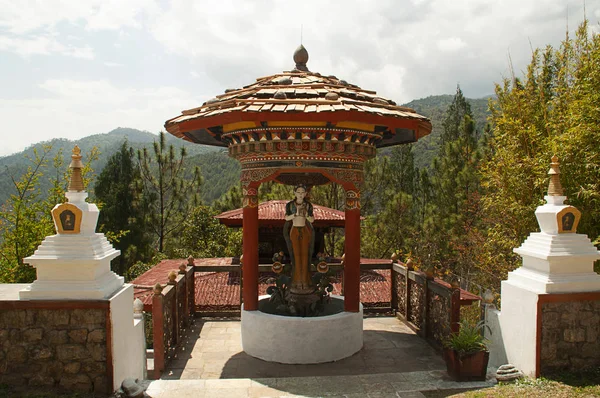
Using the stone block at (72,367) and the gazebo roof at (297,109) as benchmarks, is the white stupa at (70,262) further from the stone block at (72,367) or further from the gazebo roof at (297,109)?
the gazebo roof at (297,109)

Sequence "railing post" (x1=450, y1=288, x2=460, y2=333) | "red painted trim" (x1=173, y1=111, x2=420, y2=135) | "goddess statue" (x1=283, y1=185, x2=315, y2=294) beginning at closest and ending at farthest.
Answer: "red painted trim" (x1=173, y1=111, x2=420, y2=135) < "railing post" (x1=450, y1=288, x2=460, y2=333) < "goddess statue" (x1=283, y1=185, x2=315, y2=294)

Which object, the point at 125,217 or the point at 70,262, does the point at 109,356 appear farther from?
the point at 125,217

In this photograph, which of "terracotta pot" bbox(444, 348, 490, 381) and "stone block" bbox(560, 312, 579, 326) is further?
"terracotta pot" bbox(444, 348, 490, 381)

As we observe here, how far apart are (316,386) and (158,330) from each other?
7.07 feet

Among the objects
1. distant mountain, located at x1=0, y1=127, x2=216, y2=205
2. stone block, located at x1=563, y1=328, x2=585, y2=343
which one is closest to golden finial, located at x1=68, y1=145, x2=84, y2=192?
distant mountain, located at x1=0, y1=127, x2=216, y2=205

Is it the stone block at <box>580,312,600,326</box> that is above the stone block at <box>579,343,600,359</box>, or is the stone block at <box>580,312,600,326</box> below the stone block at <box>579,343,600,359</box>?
above

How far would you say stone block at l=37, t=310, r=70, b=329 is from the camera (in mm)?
4094

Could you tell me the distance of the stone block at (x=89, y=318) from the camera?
4.13 meters

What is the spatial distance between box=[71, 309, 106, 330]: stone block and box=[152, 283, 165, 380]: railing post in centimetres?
137

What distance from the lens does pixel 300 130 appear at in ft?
19.0

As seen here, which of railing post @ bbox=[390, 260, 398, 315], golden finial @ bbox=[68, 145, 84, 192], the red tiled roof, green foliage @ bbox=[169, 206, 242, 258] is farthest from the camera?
green foliage @ bbox=[169, 206, 242, 258]

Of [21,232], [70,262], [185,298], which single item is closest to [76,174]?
[70,262]

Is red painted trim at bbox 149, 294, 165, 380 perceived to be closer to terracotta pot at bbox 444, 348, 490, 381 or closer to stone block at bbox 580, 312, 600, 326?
terracotta pot at bbox 444, 348, 490, 381

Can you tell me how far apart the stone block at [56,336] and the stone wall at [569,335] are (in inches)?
192
